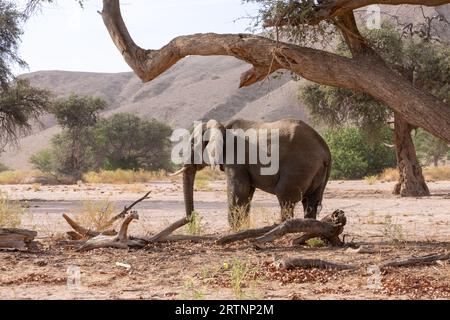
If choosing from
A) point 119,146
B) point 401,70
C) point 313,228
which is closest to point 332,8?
point 313,228

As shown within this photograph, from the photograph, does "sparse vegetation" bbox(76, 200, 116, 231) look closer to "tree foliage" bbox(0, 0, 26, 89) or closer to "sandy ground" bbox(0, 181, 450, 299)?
"sandy ground" bbox(0, 181, 450, 299)

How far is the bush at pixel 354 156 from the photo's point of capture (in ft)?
121

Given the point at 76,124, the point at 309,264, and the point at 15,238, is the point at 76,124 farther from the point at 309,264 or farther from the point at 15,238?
the point at 309,264

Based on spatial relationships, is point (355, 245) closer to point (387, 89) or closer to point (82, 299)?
point (387, 89)

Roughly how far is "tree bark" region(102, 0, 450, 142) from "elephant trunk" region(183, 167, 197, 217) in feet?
9.94

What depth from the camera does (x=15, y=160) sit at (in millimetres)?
79812

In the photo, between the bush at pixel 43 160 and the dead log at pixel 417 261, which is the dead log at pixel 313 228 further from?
the bush at pixel 43 160

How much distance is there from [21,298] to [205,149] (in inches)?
268

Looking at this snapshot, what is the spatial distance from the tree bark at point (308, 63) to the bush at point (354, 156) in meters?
27.4

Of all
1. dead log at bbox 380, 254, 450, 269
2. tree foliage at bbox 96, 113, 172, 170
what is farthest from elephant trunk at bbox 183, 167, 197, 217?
tree foliage at bbox 96, 113, 172, 170

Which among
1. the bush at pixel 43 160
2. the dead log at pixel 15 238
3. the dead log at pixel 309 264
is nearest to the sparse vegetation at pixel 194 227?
the dead log at pixel 15 238

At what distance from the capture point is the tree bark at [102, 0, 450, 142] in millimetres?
7973

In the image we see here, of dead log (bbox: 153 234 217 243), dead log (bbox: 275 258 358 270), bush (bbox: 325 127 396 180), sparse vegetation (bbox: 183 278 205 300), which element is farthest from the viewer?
bush (bbox: 325 127 396 180)

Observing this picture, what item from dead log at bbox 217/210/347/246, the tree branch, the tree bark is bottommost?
dead log at bbox 217/210/347/246
